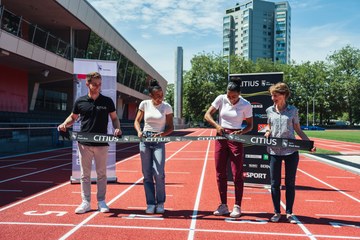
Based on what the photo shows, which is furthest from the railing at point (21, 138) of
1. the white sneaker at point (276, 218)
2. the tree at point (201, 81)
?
the tree at point (201, 81)

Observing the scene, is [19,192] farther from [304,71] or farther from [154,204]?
[304,71]

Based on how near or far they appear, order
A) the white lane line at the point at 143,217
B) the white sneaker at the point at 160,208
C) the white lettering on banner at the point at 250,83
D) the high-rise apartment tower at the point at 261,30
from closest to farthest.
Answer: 1. the white lane line at the point at 143,217
2. the white sneaker at the point at 160,208
3. the white lettering on banner at the point at 250,83
4. the high-rise apartment tower at the point at 261,30

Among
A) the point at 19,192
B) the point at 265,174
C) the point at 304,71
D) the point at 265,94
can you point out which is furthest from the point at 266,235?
the point at 304,71

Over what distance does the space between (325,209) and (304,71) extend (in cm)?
7717

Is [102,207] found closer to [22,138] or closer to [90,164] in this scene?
[90,164]

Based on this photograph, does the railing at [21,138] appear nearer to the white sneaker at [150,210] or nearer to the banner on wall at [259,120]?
the banner on wall at [259,120]

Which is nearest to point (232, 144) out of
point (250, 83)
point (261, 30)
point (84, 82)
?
point (250, 83)

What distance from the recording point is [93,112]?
5.09 m

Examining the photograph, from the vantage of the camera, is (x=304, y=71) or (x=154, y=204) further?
(x=304, y=71)

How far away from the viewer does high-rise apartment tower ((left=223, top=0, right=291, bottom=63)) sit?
4813 inches

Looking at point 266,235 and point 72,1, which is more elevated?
point 72,1

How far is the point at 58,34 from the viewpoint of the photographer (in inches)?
921

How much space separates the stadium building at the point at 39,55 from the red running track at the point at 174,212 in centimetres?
783

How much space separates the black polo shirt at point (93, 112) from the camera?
199 inches
